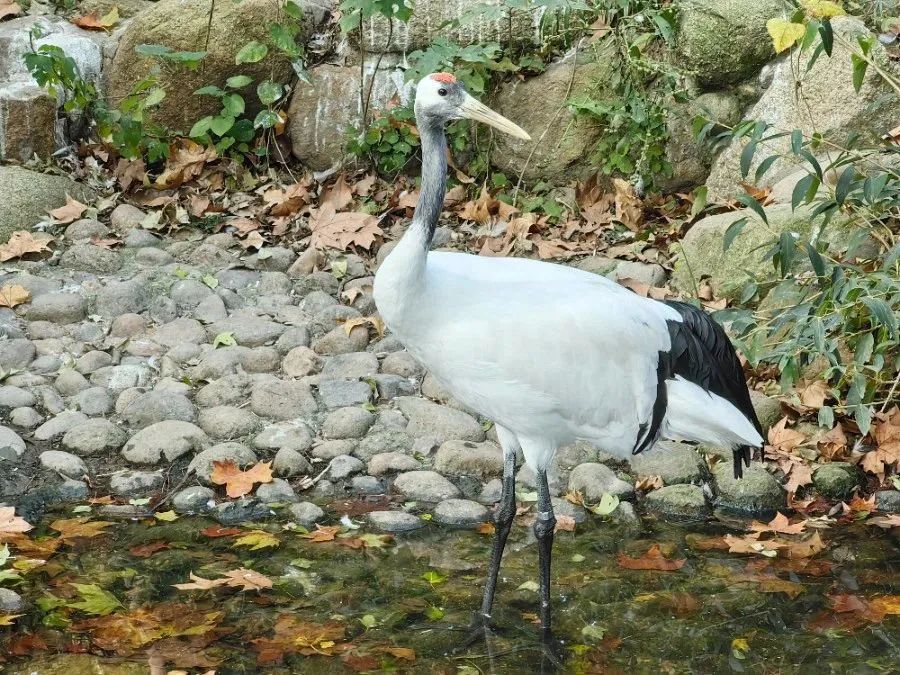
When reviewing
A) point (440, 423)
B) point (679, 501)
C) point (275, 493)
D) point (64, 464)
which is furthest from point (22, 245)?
point (679, 501)

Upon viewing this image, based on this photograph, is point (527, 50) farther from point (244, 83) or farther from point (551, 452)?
point (551, 452)

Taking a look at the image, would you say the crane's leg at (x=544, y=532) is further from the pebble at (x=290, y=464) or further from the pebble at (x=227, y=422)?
the pebble at (x=227, y=422)

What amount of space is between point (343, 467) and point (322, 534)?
0.46m

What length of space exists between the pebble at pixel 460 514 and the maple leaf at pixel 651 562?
577mm

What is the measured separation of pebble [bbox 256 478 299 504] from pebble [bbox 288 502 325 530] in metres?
0.09

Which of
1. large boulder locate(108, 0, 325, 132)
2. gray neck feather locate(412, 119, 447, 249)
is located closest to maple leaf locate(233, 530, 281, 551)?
gray neck feather locate(412, 119, 447, 249)

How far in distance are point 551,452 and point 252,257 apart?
278cm

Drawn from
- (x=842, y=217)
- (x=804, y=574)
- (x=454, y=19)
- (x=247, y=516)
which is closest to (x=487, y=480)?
(x=247, y=516)

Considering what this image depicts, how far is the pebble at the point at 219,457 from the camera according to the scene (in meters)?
4.52

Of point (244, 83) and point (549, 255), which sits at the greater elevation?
point (244, 83)

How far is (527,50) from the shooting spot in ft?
22.3

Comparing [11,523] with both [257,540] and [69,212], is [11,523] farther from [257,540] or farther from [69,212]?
[69,212]

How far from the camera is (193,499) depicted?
4.41 meters

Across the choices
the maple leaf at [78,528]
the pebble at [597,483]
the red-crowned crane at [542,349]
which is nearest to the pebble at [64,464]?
the maple leaf at [78,528]
